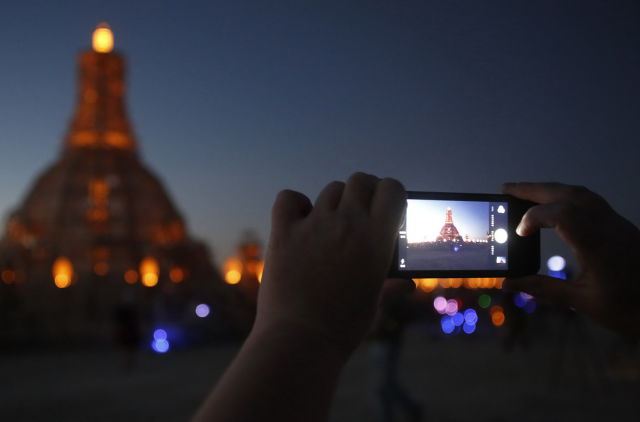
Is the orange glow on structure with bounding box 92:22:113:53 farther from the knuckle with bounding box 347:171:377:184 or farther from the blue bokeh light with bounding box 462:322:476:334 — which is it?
the knuckle with bounding box 347:171:377:184

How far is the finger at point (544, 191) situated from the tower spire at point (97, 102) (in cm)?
4186

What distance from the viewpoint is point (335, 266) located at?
3.22 ft

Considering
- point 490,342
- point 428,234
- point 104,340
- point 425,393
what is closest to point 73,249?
point 104,340

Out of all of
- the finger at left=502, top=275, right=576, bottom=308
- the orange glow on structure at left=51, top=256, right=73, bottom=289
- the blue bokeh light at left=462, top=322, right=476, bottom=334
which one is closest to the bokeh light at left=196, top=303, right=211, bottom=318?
the blue bokeh light at left=462, top=322, right=476, bottom=334

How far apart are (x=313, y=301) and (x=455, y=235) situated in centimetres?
91

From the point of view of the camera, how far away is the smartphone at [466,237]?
1709 mm

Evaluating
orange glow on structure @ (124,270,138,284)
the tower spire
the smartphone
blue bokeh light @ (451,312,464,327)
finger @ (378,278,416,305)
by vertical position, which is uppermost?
the tower spire

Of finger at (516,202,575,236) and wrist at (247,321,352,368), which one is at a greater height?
finger at (516,202,575,236)

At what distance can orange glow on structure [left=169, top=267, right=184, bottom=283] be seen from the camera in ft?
120

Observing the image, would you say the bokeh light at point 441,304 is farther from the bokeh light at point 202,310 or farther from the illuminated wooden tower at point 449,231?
the illuminated wooden tower at point 449,231

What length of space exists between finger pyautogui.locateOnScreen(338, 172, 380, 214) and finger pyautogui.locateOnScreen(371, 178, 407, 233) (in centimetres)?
1

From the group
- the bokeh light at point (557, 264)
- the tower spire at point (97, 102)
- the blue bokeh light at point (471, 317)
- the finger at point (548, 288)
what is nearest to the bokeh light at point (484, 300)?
the blue bokeh light at point (471, 317)

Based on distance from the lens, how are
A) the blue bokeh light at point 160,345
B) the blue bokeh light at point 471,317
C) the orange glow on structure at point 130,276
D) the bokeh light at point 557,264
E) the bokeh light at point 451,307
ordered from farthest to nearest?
the orange glow on structure at point 130,276 → the bokeh light at point 451,307 → the blue bokeh light at point 471,317 → the blue bokeh light at point 160,345 → the bokeh light at point 557,264

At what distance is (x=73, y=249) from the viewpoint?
3584 centimetres
